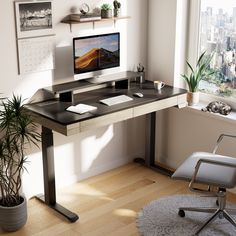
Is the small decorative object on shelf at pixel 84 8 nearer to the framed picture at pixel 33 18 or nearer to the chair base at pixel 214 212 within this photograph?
the framed picture at pixel 33 18

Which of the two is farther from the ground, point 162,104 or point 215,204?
point 162,104

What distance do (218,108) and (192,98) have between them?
0.29 metres

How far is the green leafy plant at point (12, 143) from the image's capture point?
3.44 m

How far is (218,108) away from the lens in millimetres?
4223

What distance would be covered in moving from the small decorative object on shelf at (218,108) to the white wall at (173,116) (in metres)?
0.07

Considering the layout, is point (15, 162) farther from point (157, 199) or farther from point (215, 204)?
point (215, 204)

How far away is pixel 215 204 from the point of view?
13.0ft

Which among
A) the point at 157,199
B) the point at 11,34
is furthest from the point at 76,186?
the point at 11,34

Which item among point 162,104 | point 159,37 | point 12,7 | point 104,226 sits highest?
point 12,7

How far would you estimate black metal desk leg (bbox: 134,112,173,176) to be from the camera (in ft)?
14.9

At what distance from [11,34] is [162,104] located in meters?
1.39

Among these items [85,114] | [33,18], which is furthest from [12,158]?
[33,18]

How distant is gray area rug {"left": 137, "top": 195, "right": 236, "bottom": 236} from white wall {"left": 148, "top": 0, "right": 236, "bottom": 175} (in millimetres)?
569

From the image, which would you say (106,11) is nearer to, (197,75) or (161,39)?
(161,39)
